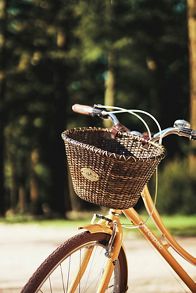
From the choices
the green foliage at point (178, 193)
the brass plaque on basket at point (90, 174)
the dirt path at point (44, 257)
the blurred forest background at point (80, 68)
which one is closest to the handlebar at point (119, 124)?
the brass plaque on basket at point (90, 174)

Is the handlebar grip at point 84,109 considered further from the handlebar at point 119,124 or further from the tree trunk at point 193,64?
the tree trunk at point 193,64

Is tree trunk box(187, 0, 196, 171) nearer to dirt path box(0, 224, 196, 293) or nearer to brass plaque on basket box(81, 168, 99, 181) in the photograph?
dirt path box(0, 224, 196, 293)

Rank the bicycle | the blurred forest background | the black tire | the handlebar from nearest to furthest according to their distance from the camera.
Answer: the black tire, the bicycle, the handlebar, the blurred forest background

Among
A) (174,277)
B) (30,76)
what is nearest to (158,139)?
(174,277)

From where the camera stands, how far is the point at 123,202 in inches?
136

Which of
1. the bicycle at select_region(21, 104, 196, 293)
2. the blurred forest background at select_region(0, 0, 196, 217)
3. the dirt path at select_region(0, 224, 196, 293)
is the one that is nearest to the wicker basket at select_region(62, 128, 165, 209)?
the bicycle at select_region(21, 104, 196, 293)

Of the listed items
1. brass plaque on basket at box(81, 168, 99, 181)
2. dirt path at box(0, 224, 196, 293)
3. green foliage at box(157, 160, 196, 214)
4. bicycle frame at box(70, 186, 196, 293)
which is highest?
brass plaque on basket at box(81, 168, 99, 181)

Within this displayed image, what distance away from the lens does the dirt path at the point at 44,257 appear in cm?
603

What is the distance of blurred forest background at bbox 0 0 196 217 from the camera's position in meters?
21.1

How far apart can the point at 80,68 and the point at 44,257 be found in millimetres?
18617

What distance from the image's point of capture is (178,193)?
1580 cm

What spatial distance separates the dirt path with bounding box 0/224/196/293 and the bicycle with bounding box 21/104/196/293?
80.5 inches

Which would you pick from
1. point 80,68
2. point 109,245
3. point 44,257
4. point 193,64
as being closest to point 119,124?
point 109,245

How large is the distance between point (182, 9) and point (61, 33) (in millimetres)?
5608
